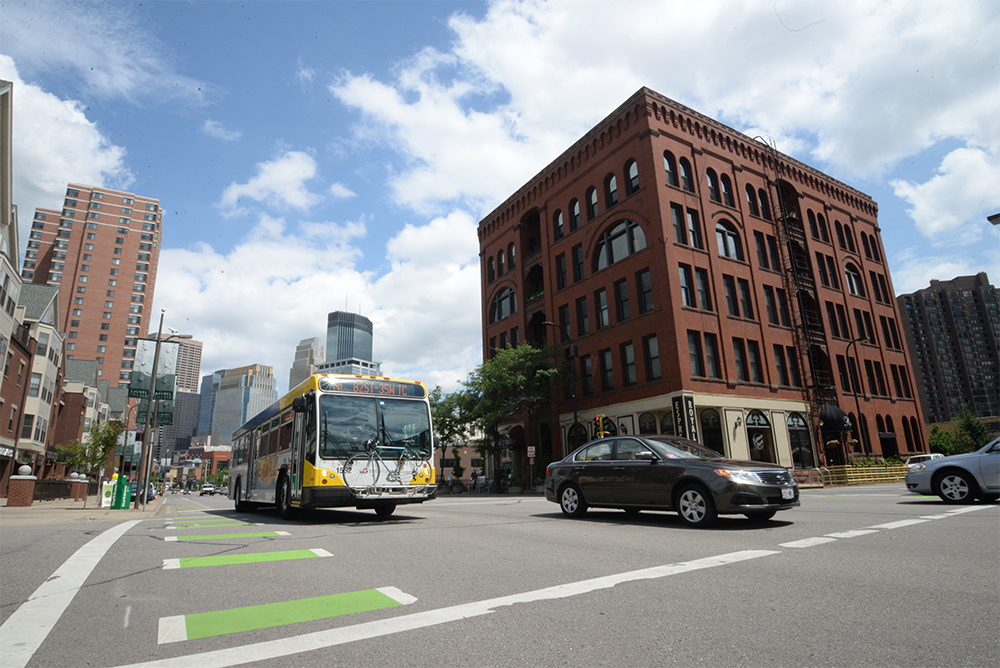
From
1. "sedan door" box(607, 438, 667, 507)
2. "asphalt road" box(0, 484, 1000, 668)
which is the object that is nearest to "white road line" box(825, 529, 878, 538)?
"asphalt road" box(0, 484, 1000, 668)

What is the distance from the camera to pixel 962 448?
4244 centimetres

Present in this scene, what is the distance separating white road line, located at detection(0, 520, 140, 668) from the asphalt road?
0.15 ft

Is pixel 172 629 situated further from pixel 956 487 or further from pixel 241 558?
pixel 956 487

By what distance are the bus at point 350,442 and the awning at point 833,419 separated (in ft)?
92.7

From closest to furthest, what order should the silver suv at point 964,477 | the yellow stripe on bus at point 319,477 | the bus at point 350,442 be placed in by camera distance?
the yellow stripe on bus at point 319,477 → the bus at point 350,442 → the silver suv at point 964,477

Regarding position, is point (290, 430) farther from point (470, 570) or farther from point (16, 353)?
point (16, 353)

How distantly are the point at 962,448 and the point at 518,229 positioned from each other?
37.6 m

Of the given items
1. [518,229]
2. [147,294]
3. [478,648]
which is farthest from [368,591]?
[147,294]

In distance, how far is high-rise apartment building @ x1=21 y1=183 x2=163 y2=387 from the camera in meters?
94.0

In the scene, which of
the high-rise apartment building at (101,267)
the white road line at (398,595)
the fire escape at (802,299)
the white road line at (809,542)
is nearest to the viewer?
the white road line at (398,595)

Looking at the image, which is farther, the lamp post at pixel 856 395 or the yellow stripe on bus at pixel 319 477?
the lamp post at pixel 856 395

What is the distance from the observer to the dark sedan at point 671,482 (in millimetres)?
8742

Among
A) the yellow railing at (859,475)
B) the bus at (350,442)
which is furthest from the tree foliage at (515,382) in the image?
the bus at (350,442)

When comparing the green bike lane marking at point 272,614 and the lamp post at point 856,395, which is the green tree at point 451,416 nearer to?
the lamp post at point 856,395
